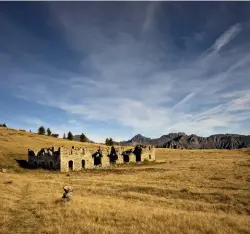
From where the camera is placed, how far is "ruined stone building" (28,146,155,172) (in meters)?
51.8

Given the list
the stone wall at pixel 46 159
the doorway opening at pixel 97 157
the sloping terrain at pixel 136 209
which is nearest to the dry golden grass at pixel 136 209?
the sloping terrain at pixel 136 209

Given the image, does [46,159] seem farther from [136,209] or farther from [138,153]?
[136,209]

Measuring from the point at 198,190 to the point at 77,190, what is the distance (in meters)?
12.8

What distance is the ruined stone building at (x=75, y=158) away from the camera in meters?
51.8

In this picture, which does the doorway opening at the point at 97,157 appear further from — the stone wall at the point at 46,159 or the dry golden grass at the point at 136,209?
the dry golden grass at the point at 136,209

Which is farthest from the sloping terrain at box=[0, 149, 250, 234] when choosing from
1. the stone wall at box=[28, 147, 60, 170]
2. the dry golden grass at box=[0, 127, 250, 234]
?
the stone wall at box=[28, 147, 60, 170]

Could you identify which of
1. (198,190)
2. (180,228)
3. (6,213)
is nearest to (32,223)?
(6,213)

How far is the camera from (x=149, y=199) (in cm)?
2498

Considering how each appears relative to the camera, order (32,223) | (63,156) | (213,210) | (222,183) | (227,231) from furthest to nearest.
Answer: (63,156) → (222,183) → (213,210) → (32,223) → (227,231)

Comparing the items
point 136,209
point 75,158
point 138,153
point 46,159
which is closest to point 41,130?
point 138,153

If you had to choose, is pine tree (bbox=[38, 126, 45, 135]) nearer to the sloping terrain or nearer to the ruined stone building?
the ruined stone building

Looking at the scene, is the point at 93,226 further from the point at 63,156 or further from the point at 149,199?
the point at 63,156

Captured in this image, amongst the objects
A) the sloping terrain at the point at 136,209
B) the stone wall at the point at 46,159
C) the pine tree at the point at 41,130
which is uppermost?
the pine tree at the point at 41,130

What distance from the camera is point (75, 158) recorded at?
54.4 m
